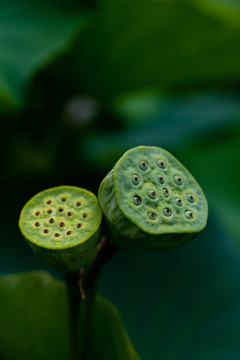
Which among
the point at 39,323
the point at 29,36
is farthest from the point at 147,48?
the point at 39,323

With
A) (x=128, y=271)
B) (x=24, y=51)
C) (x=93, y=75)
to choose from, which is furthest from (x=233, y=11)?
(x=128, y=271)

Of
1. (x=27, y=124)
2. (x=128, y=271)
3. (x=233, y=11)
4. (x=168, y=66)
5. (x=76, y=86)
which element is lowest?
(x=128, y=271)

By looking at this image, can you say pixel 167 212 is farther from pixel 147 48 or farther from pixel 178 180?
pixel 147 48

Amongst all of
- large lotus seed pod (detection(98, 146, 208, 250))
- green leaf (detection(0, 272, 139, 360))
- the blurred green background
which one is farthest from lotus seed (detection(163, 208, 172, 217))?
the blurred green background

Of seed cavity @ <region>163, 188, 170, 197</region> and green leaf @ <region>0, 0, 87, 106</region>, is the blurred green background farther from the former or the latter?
seed cavity @ <region>163, 188, 170, 197</region>

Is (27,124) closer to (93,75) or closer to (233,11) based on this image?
(93,75)

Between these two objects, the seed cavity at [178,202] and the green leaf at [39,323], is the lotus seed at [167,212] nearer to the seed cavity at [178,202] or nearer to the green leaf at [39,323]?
the seed cavity at [178,202]

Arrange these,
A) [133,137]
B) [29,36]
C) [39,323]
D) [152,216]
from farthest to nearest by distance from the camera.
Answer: [133,137]
[29,36]
[39,323]
[152,216]
